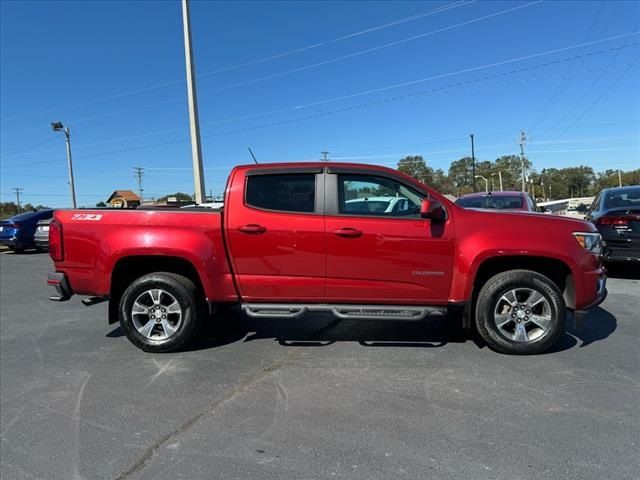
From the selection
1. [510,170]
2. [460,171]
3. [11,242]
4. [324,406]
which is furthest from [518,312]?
[510,170]

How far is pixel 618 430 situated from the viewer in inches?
125

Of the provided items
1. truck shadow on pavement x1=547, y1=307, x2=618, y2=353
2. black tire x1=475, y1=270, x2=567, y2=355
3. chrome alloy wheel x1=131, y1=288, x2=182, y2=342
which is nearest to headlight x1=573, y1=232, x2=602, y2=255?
black tire x1=475, y1=270, x2=567, y2=355

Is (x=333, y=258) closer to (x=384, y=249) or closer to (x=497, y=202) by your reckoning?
(x=384, y=249)

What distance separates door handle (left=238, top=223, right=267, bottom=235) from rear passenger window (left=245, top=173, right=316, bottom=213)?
0.71ft

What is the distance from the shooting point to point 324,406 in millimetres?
3639

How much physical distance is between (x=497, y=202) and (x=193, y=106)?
29.2ft

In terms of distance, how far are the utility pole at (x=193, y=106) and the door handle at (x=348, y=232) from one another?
31.7 feet

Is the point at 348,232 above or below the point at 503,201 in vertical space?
below

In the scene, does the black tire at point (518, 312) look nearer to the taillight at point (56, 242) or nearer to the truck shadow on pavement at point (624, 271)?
the taillight at point (56, 242)

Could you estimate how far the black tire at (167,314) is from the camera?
193 inches

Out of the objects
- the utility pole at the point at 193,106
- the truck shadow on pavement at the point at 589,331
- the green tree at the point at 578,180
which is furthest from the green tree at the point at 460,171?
the truck shadow on pavement at the point at 589,331

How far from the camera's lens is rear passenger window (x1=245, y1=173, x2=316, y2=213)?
15.8 feet

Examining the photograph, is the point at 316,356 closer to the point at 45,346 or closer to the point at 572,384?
the point at 572,384

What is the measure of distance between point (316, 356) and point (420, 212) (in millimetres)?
1782
